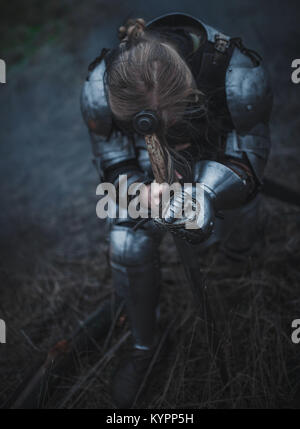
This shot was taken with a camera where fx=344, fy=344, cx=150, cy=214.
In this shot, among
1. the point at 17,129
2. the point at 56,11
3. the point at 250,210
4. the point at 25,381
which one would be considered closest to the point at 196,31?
the point at 250,210

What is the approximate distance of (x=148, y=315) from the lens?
1545mm

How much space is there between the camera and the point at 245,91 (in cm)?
133

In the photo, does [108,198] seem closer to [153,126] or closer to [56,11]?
[153,126]

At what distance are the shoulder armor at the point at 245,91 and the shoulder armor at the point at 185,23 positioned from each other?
13cm

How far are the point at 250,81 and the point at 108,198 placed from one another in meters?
0.77

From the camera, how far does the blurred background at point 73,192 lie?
4.99 feet
